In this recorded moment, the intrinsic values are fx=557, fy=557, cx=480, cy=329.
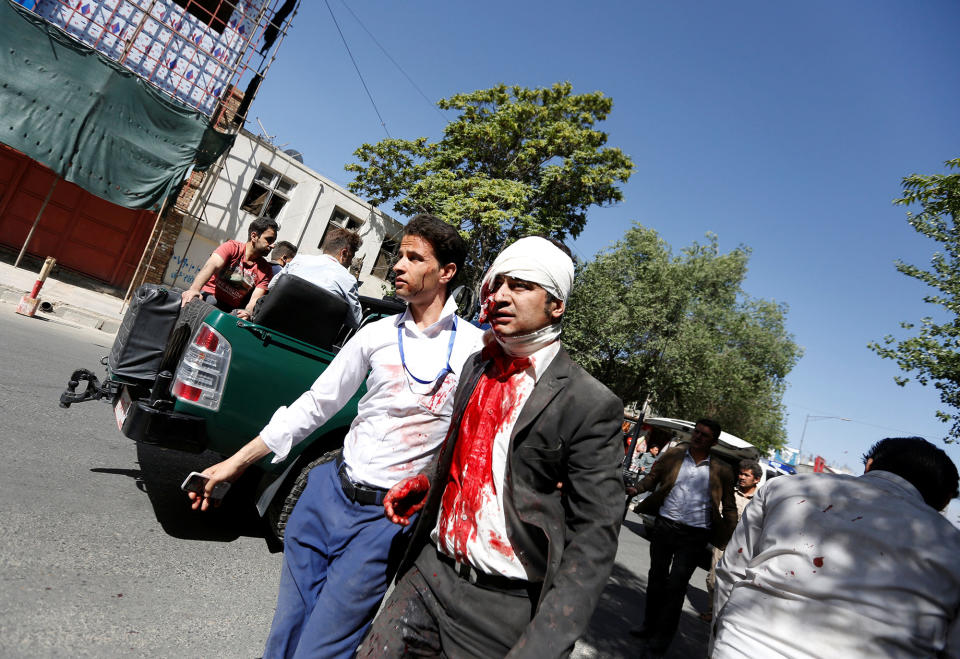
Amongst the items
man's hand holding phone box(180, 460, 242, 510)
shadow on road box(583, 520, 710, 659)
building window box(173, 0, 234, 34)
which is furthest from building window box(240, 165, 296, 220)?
man's hand holding phone box(180, 460, 242, 510)

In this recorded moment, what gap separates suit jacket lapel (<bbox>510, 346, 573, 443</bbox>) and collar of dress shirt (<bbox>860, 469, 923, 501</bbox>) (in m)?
1.19

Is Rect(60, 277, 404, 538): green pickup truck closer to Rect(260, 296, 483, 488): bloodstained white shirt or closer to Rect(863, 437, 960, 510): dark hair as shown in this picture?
Rect(260, 296, 483, 488): bloodstained white shirt

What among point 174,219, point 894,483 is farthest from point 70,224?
point 894,483

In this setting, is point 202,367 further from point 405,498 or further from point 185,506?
point 405,498

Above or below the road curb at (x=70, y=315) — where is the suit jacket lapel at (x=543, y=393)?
above

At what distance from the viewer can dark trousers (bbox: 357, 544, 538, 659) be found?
→ 158cm

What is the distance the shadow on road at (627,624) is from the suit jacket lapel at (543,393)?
2807 millimetres

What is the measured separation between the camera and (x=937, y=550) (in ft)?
5.30

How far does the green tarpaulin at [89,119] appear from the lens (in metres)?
12.9

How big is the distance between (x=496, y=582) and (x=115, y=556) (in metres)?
2.84

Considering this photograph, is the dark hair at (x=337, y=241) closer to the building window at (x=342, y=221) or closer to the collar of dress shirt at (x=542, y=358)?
the collar of dress shirt at (x=542, y=358)

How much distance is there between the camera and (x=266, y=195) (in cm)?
1972

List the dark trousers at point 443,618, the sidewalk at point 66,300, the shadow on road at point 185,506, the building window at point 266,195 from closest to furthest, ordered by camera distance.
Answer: the dark trousers at point 443,618
the shadow on road at point 185,506
the sidewalk at point 66,300
the building window at point 266,195

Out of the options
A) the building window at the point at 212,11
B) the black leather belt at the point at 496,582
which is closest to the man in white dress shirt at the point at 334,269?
the black leather belt at the point at 496,582
